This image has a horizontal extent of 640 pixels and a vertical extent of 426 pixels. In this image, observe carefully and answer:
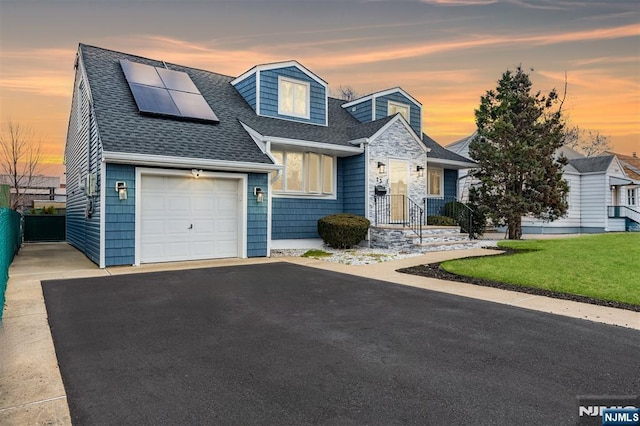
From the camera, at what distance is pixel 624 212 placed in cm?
2398

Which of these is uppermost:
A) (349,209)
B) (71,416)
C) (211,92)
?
(211,92)

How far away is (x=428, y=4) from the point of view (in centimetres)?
1366

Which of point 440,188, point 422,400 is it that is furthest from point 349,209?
point 422,400

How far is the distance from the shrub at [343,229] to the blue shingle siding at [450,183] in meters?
6.10

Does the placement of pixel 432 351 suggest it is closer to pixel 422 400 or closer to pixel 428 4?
pixel 422 400

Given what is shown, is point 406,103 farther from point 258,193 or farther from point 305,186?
point 258,193

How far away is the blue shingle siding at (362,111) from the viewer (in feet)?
53.8

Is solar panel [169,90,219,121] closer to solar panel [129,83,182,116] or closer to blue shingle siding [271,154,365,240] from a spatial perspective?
solar panel [129,83,182,116]

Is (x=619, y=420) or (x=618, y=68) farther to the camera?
(x=618, y=68)

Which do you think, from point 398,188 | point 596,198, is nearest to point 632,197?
point 596,198

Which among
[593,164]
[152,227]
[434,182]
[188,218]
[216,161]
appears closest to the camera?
[152,227]

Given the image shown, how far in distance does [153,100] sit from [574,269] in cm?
1176

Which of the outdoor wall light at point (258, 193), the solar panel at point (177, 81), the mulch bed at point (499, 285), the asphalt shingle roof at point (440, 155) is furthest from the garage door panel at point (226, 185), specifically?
the asphalt shingle roof at point (440, 155)

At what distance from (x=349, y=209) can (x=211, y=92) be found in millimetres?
6605
